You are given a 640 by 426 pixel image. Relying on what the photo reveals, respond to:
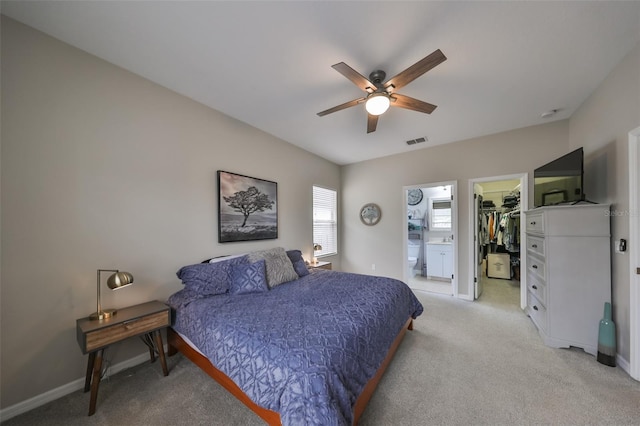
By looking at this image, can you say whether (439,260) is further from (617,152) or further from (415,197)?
(617,152)

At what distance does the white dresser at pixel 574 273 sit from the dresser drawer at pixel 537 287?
0.04ft

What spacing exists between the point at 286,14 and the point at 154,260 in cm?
247

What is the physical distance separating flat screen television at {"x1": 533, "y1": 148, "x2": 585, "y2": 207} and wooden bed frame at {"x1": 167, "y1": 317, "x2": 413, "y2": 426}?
8.00 ft

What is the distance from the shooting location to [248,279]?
7.90 ft

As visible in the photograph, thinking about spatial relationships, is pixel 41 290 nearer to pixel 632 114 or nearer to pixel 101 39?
pixel 101 39

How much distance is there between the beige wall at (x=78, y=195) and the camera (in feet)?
5.23

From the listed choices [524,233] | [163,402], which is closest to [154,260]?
[163,402]

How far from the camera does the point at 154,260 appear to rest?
2.28m

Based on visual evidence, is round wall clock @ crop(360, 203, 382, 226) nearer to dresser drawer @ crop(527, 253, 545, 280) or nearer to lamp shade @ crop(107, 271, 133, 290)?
dresser drawer @ crop(527, 253, 545, 280)

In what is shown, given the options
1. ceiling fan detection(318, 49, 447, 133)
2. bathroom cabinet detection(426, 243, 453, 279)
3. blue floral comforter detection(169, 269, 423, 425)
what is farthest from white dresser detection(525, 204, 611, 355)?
bathroom cabinet detection(426, 243, 453, 279)

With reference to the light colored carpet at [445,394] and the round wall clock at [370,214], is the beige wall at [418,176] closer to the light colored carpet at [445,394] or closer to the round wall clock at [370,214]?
the round wall clock at [370,214]

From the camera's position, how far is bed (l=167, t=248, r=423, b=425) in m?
1.19

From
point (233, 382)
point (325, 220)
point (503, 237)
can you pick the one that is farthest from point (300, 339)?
point (503, 237)

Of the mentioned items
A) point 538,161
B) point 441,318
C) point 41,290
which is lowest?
point 441,318
